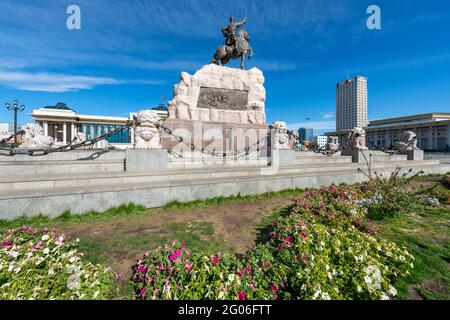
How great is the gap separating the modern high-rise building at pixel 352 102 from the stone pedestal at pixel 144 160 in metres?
131

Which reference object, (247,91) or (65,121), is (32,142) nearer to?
(247,91)

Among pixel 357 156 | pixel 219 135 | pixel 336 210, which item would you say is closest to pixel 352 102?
pixel 357 156

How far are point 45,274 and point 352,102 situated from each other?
14496 cm

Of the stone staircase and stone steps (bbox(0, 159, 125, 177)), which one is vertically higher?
stone steps (bbox(0, 159, 125, 177))

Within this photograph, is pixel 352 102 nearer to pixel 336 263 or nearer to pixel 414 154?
pixel 414 154

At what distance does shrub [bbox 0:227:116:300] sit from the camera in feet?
6.26

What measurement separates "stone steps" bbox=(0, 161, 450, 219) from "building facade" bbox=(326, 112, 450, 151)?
56573 millimetres

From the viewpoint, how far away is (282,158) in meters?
9.68

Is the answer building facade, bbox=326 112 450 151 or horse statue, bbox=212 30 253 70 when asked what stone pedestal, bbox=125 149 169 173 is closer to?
horse statue, bbox=212 30 253 70

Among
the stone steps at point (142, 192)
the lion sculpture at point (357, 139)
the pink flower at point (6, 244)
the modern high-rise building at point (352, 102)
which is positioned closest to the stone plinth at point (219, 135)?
the stone steps at point (142, 192)

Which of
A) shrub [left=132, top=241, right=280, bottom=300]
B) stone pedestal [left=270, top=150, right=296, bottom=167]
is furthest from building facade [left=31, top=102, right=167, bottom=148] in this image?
shrub [left=132, top=241, right=280, bottom=300]

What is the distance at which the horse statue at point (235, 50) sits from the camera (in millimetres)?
14688
